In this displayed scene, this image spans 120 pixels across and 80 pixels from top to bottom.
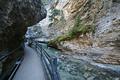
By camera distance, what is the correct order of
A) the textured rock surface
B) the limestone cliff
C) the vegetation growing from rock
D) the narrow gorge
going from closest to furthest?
the textured rock surface, the narrow gorge, the limestone cliff, the vegetation growing from rock

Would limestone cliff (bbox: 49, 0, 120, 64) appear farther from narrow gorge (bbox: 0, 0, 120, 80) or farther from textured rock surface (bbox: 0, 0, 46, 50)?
textured rock surface (bbox: 0, 0, 46, 50)

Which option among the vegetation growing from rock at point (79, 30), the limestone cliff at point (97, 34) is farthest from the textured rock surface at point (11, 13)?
the vegetation growing from rock at point (79, 30)

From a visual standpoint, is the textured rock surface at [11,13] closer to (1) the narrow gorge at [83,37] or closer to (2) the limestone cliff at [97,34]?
(1) the narrow gorge at [83,37]

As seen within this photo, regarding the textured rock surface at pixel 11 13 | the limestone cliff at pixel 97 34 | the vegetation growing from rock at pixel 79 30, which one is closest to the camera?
the textured rock surface at pixel 11 13

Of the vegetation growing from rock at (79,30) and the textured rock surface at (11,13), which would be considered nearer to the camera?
the textured rock surface at (11,13)

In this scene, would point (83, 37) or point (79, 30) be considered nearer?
point (83, 37)

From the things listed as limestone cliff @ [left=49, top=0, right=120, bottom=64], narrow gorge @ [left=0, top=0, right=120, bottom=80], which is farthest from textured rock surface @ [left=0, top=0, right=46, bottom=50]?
limestone cliff @ [left=49, top=0, right=120, bottom=64]

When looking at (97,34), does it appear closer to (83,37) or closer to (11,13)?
(83,37)

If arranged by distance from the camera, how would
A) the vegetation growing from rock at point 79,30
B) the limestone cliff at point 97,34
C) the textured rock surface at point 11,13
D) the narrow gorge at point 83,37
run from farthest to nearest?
the vegetation growing from rock at point 79,30
the limestone cliff at point 97,34
the narrow gorge at point 83,37
the textured rock surface at point 11,13

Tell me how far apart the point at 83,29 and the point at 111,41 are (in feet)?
17.3

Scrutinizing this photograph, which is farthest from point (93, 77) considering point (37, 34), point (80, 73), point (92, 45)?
point (37, 34)

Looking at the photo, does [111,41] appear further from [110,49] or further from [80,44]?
[80,44]

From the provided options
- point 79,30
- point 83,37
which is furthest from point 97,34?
point 79,30

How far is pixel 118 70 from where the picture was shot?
1114 cm
